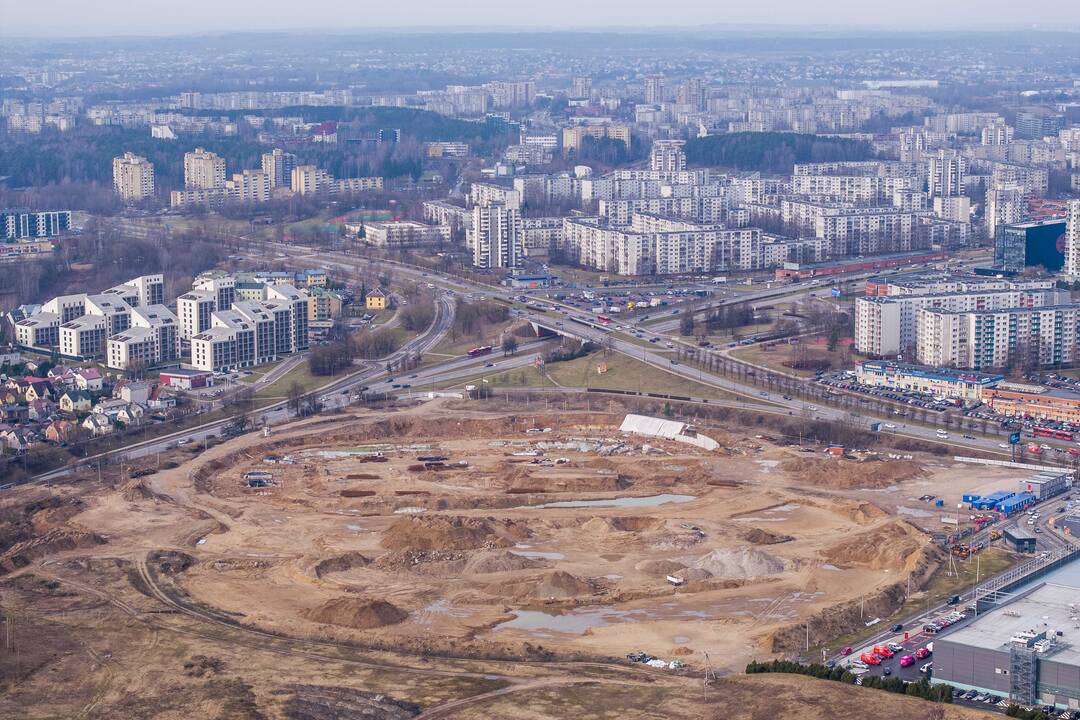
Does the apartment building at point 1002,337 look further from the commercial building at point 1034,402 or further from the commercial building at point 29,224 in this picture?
the commercial building at point 29,224

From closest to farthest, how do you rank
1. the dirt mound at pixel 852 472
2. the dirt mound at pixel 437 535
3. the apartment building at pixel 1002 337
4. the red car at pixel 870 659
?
the red car at pixel 870 659, the dirt mound at pixel 437 535, the dirt mound at pixel 852 472, the apartment building at pixel 1002 337

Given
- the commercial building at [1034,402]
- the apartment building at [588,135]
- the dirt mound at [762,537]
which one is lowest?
the dirt mound at [762,537]

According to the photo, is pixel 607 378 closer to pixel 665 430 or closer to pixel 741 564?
pixel 665 430

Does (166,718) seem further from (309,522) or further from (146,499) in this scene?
(146,499)

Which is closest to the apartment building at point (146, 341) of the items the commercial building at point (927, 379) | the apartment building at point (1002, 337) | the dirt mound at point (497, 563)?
the commercial building at point (927, 379)

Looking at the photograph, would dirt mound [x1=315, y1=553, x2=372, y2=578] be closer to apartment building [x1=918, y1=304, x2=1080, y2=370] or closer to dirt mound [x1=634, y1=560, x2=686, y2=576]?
dirt mound [x1=634, y1=560, x2=686, y2=576]

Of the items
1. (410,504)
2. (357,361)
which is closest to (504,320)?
(357,361)

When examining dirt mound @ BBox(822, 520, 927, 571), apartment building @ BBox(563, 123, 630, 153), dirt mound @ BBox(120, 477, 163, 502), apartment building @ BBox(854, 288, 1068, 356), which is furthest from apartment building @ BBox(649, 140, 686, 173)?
dirt mound @ BBox(822, 520, 927, 571)
